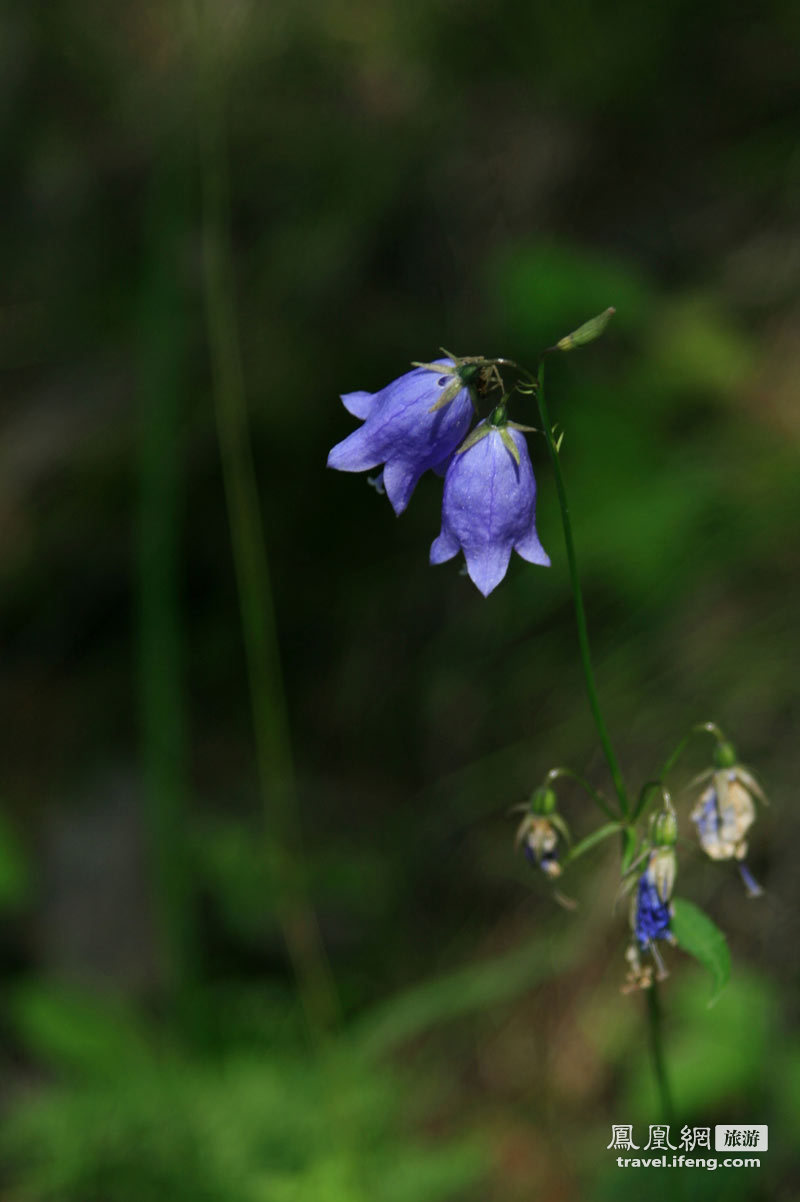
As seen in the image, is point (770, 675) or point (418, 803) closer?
point (770, 675)

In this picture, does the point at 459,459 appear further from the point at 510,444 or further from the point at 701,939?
the point at 701,939

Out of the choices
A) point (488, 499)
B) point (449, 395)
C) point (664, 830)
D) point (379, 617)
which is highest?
point (379, 617)

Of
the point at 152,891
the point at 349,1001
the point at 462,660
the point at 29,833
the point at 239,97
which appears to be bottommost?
the point at 349,1001

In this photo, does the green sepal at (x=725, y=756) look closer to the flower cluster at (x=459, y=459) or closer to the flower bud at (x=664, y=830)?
the flower bud at (x=664, y=830)

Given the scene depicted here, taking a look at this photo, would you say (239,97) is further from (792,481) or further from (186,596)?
(792,481)

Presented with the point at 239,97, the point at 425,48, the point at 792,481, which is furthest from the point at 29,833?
the point at 425,48

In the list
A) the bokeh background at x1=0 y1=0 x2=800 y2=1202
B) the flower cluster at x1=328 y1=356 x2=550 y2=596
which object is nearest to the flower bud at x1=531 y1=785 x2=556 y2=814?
the flower cluster at x1=328 y1=356 x2=550 y2=596

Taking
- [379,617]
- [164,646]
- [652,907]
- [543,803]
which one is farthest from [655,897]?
[379,617]

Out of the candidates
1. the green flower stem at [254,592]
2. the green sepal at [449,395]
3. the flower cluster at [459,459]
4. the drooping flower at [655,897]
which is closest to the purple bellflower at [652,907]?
the drooping flower at [655,897]
